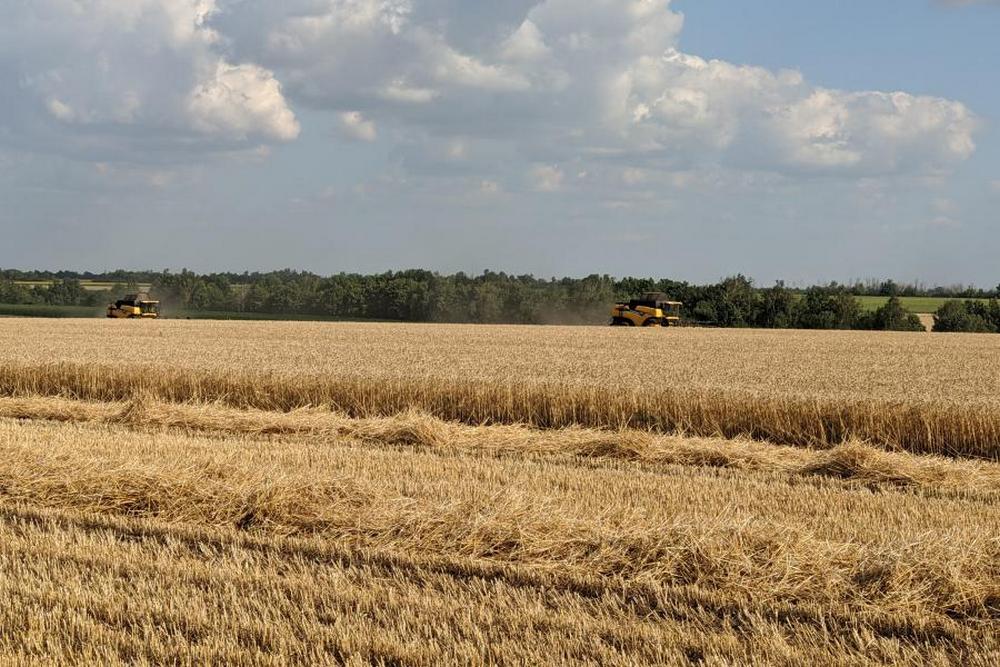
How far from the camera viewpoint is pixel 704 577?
6207mm

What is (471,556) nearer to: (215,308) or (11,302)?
(215,308)

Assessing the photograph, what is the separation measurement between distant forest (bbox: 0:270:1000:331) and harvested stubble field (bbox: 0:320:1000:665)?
160 ft

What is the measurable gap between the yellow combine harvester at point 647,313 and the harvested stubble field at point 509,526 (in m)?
32.7

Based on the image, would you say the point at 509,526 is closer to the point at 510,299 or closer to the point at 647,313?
the point at 647,313

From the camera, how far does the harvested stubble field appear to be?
5.29m

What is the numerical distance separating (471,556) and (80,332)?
33018mm

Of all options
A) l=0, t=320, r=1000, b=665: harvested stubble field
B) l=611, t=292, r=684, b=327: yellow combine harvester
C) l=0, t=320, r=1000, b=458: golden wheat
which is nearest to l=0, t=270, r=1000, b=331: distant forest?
l=611, t=292, r=684, b=327: yellow combine harvester

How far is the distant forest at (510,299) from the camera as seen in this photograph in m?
63.0

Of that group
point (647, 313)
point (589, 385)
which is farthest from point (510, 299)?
point (589, 385)

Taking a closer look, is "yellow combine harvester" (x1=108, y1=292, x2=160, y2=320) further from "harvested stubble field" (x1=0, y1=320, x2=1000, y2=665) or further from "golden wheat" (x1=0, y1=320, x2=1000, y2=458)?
"harvested stubble field" (x1=0, y1=320, x2=1000, y2=665)

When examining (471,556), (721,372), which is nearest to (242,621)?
(471,556)

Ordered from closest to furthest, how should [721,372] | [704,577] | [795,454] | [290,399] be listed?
[704,577] → [795,454] → [290,399] → [721,372]

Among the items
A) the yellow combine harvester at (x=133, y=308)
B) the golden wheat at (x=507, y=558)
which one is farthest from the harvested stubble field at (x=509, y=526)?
the yellow combine harvester at (x=133, y=308)

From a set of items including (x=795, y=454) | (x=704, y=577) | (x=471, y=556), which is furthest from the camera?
(x=795, y=454)
